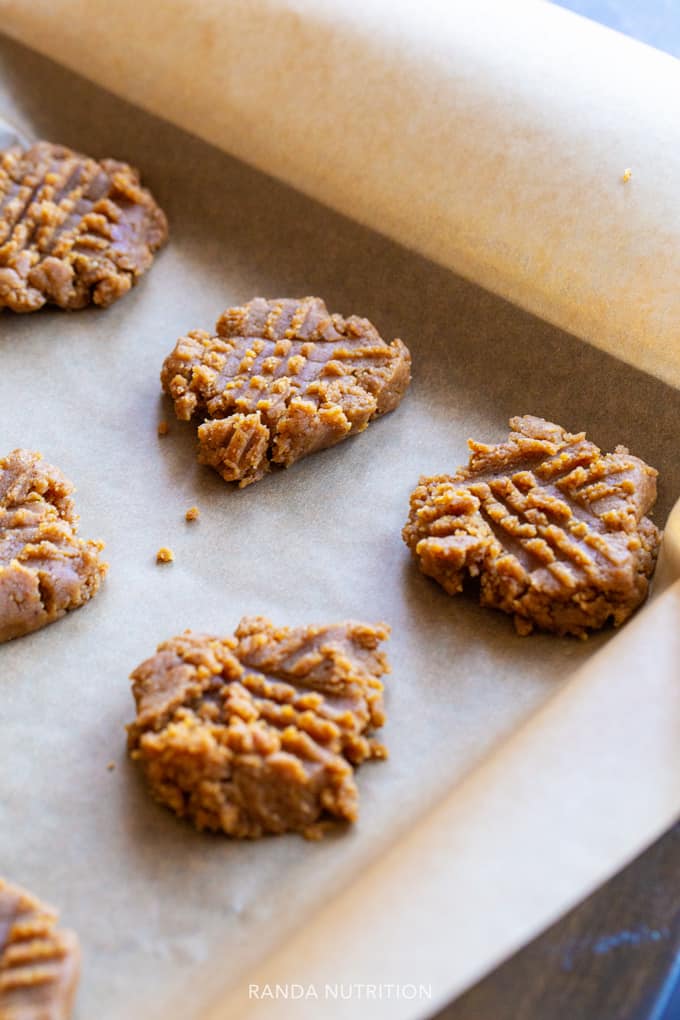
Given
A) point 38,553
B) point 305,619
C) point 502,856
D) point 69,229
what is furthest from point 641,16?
point 502,856

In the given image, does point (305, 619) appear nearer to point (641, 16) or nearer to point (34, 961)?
point (34, 961)

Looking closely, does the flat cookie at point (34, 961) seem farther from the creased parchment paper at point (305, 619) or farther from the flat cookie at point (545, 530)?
the flat cookie at point (545, 530)

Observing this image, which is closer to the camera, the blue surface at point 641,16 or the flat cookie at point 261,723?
the flat cookie at point 261,723

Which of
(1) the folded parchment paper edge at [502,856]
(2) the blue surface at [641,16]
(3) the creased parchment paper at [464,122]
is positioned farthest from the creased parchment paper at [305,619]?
(2) the blue surface at [641,16]

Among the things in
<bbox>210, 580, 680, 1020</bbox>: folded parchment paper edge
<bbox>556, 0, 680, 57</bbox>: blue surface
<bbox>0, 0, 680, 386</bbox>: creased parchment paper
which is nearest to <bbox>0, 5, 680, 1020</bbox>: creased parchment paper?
<bbox>210, 580, 680, 1020</bbox>: folded parchment paper edge

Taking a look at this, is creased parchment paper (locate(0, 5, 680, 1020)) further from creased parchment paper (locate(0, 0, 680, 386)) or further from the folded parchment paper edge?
creased parchment paper (locate(0, 0, 680, 386))

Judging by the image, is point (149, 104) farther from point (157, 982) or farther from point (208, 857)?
point (157, 982)

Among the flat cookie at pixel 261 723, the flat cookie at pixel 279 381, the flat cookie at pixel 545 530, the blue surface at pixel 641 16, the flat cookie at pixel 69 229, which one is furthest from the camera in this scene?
the blue surface at pixel 641 16
